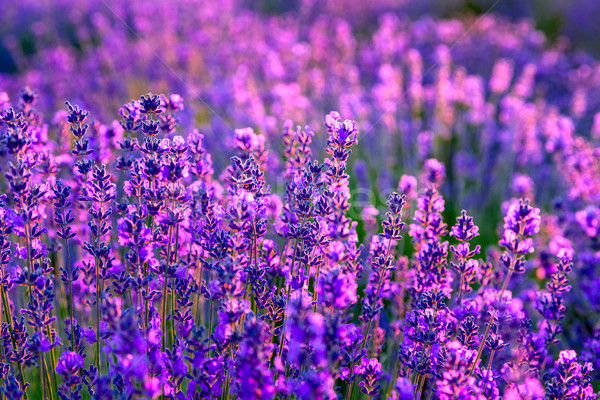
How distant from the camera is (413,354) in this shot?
1783 mm

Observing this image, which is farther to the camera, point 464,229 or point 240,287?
point 464,229

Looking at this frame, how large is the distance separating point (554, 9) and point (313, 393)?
11517 millimetres

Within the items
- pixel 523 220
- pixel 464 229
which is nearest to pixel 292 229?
pixel 464 229

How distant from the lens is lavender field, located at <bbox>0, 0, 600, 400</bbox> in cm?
161

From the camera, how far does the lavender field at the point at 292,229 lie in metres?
1.61

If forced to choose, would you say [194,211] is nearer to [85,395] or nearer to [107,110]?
[85,395]

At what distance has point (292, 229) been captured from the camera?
184 cm

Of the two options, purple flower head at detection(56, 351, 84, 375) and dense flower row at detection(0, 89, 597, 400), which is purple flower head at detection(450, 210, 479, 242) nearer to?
dense flower row at detection(0, 89, 597, 400)

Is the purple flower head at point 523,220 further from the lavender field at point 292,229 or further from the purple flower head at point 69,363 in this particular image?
the purple flower head at point 69,363

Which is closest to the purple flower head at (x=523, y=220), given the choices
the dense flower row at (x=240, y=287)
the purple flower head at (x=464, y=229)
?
the dense flower row at (x=240, y=287)

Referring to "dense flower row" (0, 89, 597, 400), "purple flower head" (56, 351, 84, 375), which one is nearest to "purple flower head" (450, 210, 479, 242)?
"dense flower row" (0, 89, 597, 400)

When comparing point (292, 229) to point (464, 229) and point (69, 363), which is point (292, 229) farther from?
point (69, 363)

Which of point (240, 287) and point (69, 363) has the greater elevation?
point (240, 287)

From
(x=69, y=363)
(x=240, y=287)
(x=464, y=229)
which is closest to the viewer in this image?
(x=240, y=287)
